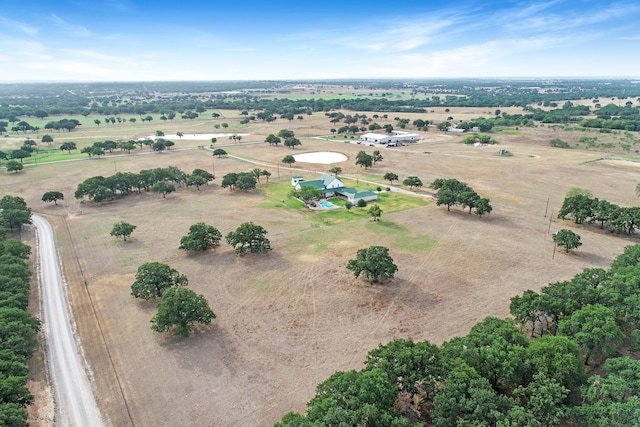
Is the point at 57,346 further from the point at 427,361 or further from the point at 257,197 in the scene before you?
the point at 257,197

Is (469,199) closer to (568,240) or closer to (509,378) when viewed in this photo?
(568,240)

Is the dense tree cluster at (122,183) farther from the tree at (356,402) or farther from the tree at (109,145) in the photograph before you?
the tree at (356,402)

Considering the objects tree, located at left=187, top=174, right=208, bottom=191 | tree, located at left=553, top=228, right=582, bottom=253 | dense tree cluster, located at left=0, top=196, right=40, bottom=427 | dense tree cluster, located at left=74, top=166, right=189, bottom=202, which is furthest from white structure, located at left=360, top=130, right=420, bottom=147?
dense tree cluster, located at left=0, top=196, right=40, bottom=427

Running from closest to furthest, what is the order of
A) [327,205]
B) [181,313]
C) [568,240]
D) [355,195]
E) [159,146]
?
1. [181,313]
2. [568,240]
3. [327,205]
4. [355,195]
5. [159,146]

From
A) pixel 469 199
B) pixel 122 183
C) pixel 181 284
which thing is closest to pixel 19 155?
pixel 122 183

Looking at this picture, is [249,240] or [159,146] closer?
[249,240]

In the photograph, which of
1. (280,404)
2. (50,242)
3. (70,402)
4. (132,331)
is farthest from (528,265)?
(50,242)

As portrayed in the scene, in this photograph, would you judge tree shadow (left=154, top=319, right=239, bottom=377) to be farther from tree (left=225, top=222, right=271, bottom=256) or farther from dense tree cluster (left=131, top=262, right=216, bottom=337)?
tree (left=225, top=222, right=271, bottom=256)
